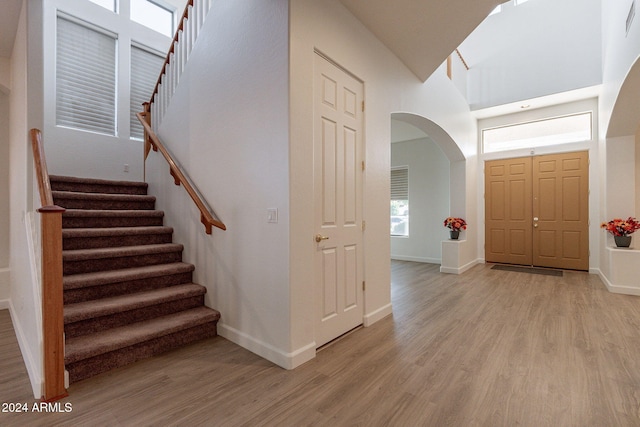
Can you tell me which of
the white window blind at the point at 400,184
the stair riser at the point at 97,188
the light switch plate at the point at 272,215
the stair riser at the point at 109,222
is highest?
the white window blind at the point at 400,184

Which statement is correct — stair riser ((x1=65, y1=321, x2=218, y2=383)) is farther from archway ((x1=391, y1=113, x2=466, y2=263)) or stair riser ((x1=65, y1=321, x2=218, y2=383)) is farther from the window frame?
the window frame

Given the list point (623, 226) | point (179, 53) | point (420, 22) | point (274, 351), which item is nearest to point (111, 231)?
point (274, 351)

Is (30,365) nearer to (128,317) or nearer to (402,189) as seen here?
(128,317)

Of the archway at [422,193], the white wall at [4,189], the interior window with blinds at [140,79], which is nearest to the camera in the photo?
the white wall at [4,189]

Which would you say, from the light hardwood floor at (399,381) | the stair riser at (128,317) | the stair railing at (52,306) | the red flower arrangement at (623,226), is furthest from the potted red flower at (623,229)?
the stair railing at (52,306)

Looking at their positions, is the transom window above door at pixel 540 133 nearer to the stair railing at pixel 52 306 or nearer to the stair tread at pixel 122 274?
the stair tread at pixel 122 274

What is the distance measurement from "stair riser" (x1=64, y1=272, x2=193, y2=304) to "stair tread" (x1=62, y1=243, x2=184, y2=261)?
1.04ft

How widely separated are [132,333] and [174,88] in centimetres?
286

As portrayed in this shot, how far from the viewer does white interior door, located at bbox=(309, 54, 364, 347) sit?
255 cm

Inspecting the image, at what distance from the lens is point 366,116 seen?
310 centimetres

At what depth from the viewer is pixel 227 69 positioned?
2848 mm

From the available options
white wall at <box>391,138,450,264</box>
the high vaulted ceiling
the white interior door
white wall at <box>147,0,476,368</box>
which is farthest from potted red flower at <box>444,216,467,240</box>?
the white interior door

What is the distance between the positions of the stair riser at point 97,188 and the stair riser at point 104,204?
0.38 meters

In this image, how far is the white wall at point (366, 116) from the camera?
2.30 metres
